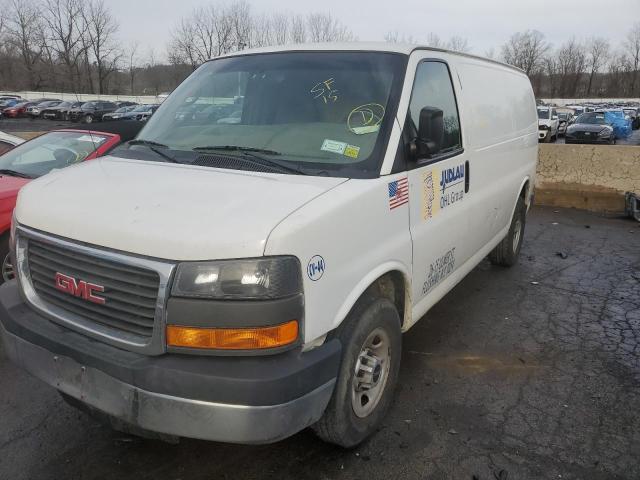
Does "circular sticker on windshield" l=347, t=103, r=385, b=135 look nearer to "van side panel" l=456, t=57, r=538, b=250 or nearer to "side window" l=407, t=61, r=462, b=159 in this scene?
"side window" l=407, t=61, r=462, b=159

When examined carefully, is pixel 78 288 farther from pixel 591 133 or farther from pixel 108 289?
pixel 591 133

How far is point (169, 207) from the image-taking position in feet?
7.79

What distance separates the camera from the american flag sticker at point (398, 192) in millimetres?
2906

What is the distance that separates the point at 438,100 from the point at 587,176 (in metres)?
7.54

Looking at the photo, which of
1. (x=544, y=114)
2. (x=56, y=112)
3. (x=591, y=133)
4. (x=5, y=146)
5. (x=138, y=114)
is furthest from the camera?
(x=56, y=112)

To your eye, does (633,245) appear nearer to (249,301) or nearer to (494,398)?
(494,398)

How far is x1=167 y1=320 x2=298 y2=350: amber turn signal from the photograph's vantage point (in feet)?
7.09

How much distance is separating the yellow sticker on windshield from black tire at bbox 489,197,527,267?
351 cm

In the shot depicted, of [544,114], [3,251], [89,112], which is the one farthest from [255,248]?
[89,112]

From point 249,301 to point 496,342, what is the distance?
9.50 feet

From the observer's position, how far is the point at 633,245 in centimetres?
750

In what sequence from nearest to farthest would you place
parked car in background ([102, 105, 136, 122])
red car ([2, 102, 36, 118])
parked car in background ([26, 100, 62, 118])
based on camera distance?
Answer: 1. parked car in background ([102, 105, 136, 122])
2. parked car in background ([26, 100, 62, 118])
3. red car ([2, 102, 36, 118])

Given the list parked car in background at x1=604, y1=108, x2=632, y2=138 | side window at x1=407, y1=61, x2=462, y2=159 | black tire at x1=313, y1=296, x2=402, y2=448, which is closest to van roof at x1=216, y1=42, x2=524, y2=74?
side window at x1=407, y1=61, x2=462, y2=159

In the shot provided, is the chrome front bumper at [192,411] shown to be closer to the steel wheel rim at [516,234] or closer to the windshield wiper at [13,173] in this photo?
the windshield wiper at [13,173]
